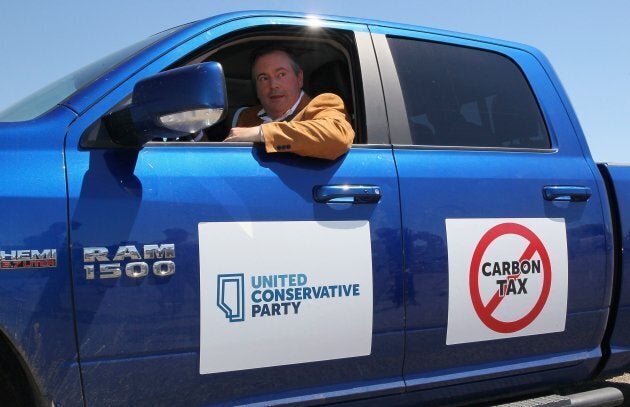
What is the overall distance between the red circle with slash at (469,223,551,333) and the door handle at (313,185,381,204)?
49 cm

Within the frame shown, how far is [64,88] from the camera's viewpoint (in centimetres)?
238

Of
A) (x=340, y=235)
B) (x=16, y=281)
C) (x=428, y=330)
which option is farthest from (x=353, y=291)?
(x=16, y=281)

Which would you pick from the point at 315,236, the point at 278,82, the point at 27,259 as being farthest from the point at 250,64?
the point at 27,259

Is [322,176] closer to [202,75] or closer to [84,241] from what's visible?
[202,75]

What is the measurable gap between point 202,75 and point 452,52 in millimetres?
1477

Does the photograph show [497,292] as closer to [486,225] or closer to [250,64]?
[486,225]

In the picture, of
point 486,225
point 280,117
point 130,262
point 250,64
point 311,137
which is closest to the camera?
point 130,262

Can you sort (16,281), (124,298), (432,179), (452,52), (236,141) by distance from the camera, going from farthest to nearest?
(452,52), (432,179), (236,141), (124,298), (16,281)

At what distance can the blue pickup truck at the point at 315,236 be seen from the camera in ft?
6.19

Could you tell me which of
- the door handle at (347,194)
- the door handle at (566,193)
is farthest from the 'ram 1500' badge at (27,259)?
the door handle at (566,193)

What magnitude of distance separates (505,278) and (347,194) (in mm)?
765

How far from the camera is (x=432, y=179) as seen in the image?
2.49 m

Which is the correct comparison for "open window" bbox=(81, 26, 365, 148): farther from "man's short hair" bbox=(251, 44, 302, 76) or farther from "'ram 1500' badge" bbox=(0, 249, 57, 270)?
"'ram 1500' badge" bbox=(0, 249, 57, 270)

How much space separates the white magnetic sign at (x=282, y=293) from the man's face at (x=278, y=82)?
0.87 meters
